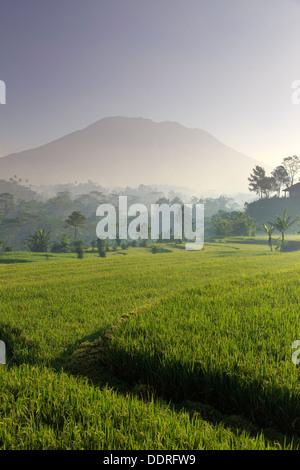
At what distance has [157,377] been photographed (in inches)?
113

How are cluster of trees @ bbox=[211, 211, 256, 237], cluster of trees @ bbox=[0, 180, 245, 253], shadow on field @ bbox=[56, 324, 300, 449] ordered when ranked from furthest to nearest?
cluster of trees @ bbox=[211, 211, 256, 237]
cluster of trees @ bbox=[0, 180, 245, 253]
shadow on field @ bbox=[56, 324, 300, 449]

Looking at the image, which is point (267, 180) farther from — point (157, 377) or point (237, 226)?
point (157, 377)

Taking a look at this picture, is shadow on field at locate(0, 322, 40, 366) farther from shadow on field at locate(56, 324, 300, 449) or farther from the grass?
shadow on field at locate(56, 324, 300, 449)

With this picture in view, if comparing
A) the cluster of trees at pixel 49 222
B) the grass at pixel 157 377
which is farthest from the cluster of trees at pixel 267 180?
the grass at pixel 157 377

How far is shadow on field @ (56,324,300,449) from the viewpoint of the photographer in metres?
2.21

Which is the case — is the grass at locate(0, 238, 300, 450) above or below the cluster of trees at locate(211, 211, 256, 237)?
below

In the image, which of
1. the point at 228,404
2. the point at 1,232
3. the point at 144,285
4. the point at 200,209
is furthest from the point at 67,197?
the point at 228,404

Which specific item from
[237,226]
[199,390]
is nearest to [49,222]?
[237,226]

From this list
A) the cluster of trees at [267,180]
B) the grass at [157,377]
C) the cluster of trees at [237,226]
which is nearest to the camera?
the grass at [157,377]

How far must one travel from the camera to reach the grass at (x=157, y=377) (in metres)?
1.82

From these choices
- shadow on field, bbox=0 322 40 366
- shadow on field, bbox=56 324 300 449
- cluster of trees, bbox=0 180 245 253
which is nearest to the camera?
shadow on field, bbox=56 324 300 449

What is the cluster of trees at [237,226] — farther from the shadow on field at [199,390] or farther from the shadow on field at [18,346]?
the shadow on field at [199,390]

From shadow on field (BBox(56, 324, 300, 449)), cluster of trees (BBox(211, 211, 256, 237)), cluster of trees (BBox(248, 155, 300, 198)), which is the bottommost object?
shadow on field (BBox(56, 324, 300, 449))

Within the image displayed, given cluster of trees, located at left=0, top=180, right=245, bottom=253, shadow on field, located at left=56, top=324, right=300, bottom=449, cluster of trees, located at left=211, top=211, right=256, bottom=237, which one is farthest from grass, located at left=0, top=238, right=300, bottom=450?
cluster of trees, located at left=211, top=211, right=256, bottom=237
